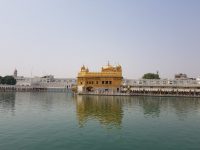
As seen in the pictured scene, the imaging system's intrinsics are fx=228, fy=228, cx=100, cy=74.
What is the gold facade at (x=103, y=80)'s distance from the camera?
78.8 m

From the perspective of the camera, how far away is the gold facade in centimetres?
7881

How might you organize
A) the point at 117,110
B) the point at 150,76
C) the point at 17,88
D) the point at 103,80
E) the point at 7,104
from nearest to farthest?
1. the point at 117,110
2. the point at 7,104
3. the point at 103,80
4. the point at 150,76
5. the point at 17,88

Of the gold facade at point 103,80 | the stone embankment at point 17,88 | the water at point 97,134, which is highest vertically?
the gold facade at point 103,80

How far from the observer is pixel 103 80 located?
261ft

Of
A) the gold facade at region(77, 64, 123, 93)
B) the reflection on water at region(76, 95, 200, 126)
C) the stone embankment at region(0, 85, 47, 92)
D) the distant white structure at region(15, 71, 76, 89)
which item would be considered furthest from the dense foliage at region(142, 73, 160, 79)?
the reflection on water at region(76, 95, 200, 126)

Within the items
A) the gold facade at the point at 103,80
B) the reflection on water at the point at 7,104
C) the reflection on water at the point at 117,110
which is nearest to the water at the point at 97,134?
the reflection on water at the point at 117,110

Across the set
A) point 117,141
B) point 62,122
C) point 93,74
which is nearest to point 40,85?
point 93,74

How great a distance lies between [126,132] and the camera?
2156 cm

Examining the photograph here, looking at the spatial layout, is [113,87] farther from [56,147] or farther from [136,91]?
[56,147]

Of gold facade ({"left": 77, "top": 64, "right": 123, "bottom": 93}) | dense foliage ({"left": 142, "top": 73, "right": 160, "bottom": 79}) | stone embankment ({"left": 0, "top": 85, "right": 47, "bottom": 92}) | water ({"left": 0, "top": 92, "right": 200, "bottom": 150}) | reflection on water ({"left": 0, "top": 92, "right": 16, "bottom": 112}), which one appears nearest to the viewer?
water ({"left": 0, "top": 92, "right": 200, "bottom": 150})

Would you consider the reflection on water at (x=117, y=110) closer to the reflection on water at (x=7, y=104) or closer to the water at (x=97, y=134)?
the water at (x=97, y=134)

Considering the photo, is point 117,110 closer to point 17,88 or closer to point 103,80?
point 103,80

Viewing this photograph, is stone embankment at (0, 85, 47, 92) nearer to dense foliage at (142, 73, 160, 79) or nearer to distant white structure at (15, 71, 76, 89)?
distant white structure at (15, 71, 76, 89)

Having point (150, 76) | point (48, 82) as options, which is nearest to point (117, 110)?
point (150, 76)
